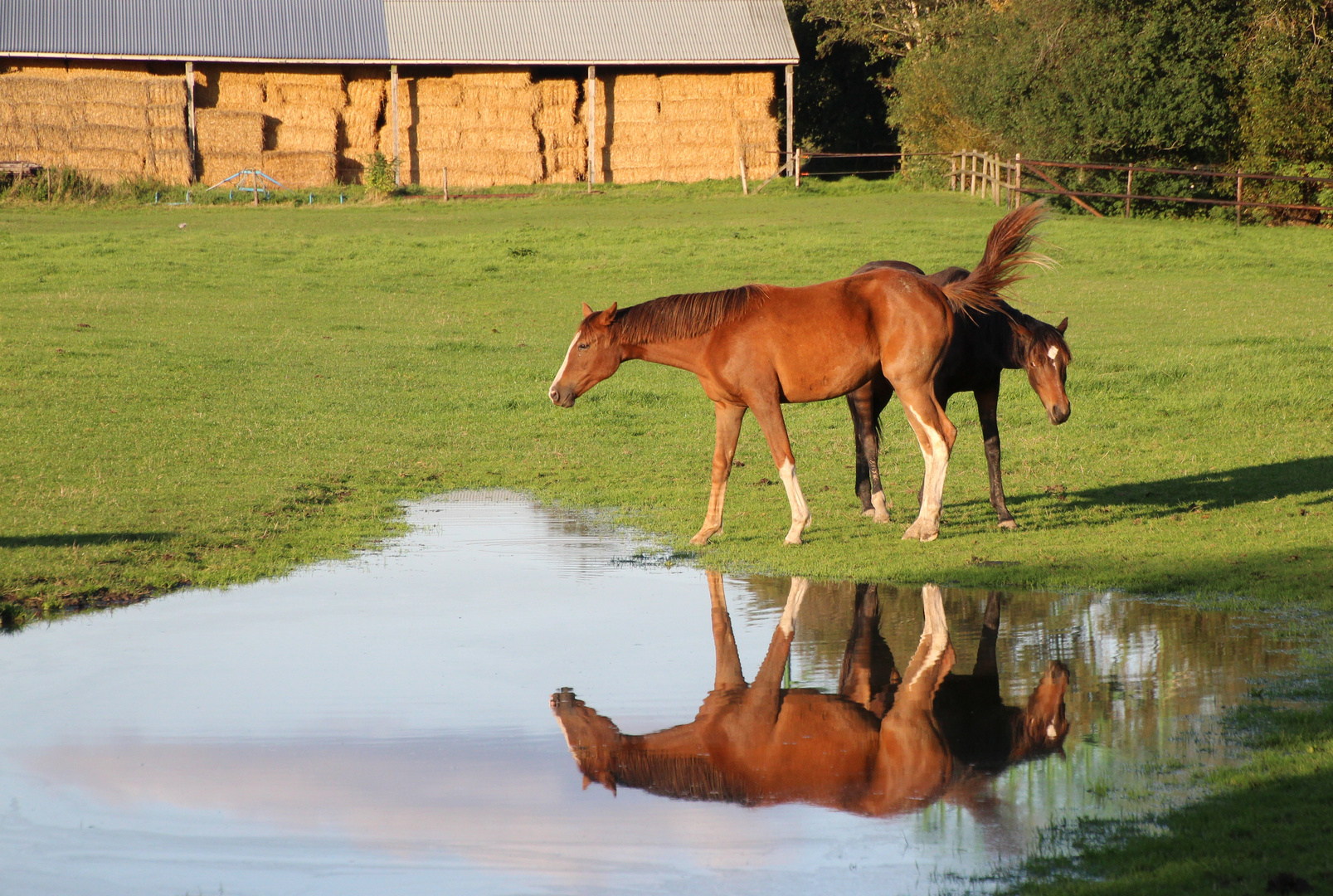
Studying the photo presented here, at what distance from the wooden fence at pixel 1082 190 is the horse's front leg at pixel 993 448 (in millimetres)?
23066

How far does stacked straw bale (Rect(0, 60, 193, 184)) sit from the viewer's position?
3934 centimetres

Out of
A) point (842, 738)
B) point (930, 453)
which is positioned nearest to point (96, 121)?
point (930, 453)

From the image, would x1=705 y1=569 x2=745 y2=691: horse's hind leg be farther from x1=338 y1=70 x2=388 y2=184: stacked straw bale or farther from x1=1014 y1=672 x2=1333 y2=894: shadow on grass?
x1=338 y1=70 x2=388 y2=184: stacked straw bale

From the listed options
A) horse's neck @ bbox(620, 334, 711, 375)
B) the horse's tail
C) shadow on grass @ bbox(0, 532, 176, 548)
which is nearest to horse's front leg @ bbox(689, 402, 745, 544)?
horse's neck @ bbox(620, 334, 711, 375)

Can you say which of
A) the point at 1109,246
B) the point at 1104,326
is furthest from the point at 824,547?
the point at 1109,246

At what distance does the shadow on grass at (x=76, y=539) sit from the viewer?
8.80m

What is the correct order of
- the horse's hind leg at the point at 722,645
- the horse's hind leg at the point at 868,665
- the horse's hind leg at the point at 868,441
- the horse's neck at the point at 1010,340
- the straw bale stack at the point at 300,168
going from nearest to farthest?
the horse's hind leg at the point at 868,665 < the horse's hind leg at the point at 722,645 < the horse's neck at the point at 1010,340 < the horse's hind leg at the point at 868,441 < the straw bale stack at the point at 300,168

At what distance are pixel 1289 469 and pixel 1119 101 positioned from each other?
26.2 m

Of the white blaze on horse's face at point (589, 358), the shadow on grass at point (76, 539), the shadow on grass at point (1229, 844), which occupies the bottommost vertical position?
the shadow on grass at point (76, 539)

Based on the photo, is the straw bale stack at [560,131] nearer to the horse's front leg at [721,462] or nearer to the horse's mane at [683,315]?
the horse's mane at [683,315]

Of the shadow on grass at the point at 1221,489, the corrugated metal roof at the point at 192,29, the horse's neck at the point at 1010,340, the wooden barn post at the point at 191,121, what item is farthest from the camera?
the wooden barn post at the point at 191,121

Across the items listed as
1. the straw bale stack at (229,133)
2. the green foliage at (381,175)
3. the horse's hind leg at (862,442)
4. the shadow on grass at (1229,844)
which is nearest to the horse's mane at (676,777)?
the shadow on grass at (1229,844)

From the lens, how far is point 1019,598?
765cm

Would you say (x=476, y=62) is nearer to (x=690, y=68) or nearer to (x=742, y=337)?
(x=690, y=68)
